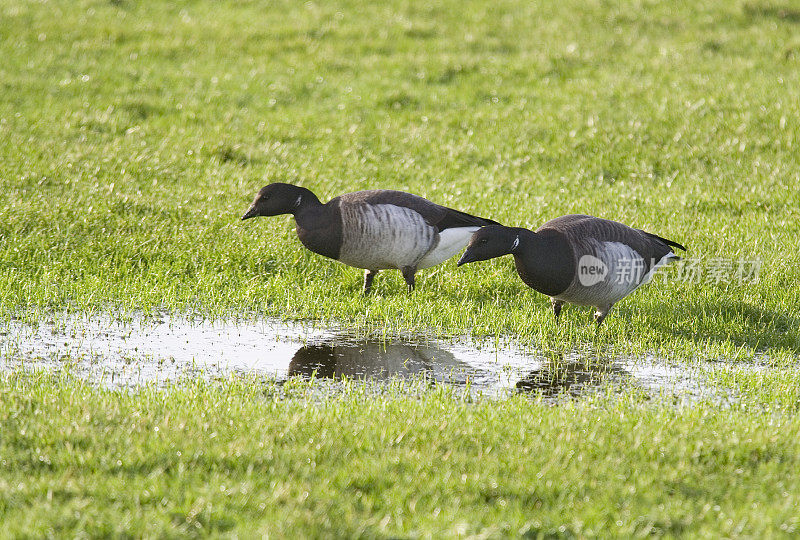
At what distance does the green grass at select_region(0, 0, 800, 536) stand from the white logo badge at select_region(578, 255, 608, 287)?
0.64m

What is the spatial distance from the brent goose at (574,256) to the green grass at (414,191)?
49 centimetres

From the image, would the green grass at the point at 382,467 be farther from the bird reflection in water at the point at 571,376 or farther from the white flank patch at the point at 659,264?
the white flank patch at the point at 659,264

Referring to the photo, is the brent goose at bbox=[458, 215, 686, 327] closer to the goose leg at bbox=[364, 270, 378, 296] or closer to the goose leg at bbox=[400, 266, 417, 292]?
the goose leg at bbox=[400, 266, 417, 292]

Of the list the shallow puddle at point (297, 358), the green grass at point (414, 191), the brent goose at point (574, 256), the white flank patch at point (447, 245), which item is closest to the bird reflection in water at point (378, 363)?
the shallow puddle at point (297, 358)

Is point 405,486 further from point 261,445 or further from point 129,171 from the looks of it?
point 129,171

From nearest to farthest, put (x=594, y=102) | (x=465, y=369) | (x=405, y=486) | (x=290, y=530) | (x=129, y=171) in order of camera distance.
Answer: (x=290, y=530), (x=405, y=486), (x=465, y=369), (x=129, y=171), (x=594, y=102)

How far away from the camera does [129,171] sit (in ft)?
47.6

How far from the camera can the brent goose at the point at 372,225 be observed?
9.92m

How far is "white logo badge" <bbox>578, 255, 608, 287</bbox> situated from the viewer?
9047mm

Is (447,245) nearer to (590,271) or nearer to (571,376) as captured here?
(590,271)

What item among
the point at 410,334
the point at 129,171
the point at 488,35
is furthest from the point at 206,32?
the point at 410,334

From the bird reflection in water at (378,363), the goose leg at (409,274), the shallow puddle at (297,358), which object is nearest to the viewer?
the shallow puddle at (297,358)

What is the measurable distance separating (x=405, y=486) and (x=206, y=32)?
56.9 feet

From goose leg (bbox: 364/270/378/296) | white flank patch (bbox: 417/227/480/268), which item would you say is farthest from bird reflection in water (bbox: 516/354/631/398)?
goose leg (bbox: 364/270/378/296)
